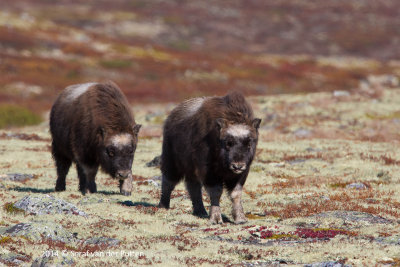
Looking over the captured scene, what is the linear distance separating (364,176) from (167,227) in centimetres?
1130

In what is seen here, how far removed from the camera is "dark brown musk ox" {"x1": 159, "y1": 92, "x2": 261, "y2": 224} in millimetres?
14156

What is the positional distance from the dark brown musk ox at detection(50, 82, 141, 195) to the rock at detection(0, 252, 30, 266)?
595 centimetres

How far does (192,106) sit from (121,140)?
254 centimetres

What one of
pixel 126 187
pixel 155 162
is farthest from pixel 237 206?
pixel 155 162

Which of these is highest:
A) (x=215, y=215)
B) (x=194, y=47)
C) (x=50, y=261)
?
(x=194, y=47)

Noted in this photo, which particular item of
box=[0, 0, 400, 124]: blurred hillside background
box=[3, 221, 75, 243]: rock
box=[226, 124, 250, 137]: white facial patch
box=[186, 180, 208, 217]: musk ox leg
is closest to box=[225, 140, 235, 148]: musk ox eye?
box=[226, 124, 250, 137]: white facial patch

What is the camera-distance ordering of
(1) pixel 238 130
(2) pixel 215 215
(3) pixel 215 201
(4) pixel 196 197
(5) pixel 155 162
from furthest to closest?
(5) pixel 155 162 → (4) pixel 196 197 → (2) pixel 215 215 → (3) pixel 215 201 → (1) pixel 238 130

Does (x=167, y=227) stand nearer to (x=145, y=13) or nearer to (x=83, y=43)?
(x=83, y=43)

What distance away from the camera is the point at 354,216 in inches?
607

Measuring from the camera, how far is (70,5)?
17700 cm

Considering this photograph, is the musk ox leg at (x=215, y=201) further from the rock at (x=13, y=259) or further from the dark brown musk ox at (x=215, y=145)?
the rock at (x=13, y=259)

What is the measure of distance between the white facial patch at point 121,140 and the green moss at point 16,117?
114ft

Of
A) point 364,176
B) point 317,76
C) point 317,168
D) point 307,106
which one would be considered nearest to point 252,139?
point 364,176

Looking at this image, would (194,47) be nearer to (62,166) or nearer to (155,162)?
(155,162)
